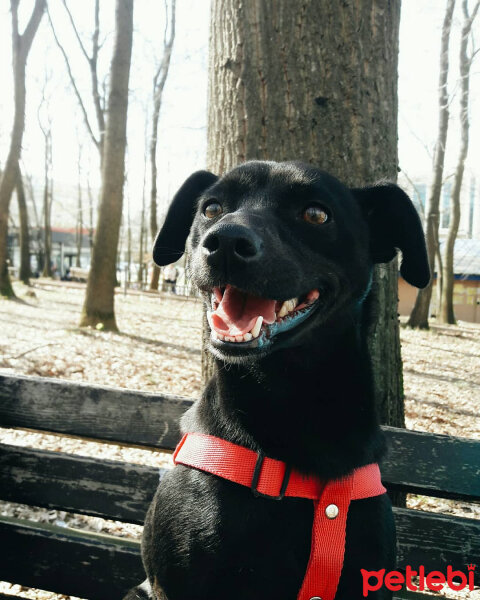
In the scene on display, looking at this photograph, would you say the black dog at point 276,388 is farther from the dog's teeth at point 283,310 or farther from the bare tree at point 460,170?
the bare tree at point 460,170

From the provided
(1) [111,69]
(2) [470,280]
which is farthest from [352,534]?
(2) [470,280]

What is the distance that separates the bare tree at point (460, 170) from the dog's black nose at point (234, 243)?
1570cm

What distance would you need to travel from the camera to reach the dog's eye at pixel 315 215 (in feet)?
6.63

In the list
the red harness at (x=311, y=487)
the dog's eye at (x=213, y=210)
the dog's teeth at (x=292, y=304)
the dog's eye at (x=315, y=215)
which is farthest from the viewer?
the dog's eye at (x=213, y=210)

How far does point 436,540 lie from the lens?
2.29m

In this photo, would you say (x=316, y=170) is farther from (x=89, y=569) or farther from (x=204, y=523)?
(x=89, y=569)

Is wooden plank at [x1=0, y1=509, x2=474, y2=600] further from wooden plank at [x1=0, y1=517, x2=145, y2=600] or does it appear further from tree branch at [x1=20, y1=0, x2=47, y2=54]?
tree branch at [x1=20, y1=0, x2=47, y2=54]

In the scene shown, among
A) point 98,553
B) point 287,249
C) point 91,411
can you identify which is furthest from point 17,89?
point 287,249

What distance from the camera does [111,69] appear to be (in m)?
10.3

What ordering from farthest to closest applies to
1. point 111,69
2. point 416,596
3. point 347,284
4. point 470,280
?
point 470,280, point 111,69, point 416,596, point 347,284

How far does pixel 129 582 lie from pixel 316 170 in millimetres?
2044

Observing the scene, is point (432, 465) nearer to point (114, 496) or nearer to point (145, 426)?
point (145, 426)

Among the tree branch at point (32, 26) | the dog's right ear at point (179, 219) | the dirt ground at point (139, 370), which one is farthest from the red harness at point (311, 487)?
the tree branch at point (32, 26)

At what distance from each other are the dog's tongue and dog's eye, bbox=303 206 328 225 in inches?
14.5
